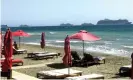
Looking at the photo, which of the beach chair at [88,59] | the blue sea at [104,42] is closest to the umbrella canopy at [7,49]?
the beach chair at [88,59]

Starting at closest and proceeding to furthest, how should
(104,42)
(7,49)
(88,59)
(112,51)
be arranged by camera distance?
(7,49) < (88,59) < (112,51) < (104,42)

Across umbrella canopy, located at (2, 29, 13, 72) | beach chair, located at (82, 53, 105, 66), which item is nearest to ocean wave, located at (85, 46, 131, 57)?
beach chair, located at (82, 53, 105, 66)

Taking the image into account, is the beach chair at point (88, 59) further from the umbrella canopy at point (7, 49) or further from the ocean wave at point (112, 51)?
the ocean wave at point (112, 51)

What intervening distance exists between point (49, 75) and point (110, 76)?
3.01m

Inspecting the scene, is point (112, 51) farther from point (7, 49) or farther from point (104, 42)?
point (7, 49)

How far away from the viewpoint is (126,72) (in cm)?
1495

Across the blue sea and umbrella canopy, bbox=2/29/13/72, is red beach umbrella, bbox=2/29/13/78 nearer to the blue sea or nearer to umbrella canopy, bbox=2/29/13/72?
umbrella canopy, bbox=2/29/13/72

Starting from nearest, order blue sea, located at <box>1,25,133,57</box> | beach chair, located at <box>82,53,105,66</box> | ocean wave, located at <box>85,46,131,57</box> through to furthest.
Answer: beach chair, located at <box>82,53,105,66</box> → ocean wave, located at <box>85,46,131,57</box> → blue sea, located at <box>1,25,133,57</box>

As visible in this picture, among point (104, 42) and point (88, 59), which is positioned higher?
point (88, 59)

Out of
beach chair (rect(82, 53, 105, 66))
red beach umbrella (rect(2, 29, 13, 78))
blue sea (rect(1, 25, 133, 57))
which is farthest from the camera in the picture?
blue sea (rect(1, 25, 133, 57))

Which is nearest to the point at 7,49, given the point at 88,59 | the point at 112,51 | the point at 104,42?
the point at 88,59

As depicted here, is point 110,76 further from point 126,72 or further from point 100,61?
point 100,61

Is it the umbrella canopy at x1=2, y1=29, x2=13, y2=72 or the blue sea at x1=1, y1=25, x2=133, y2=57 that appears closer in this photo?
the umbrella canopy at x1=2, y1=29, x2=13, y2=72

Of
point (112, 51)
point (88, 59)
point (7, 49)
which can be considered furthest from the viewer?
point (112, 51)
